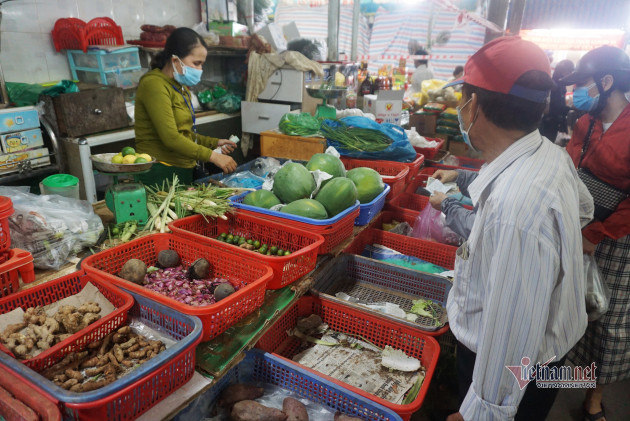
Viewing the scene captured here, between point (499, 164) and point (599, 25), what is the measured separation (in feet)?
43.0

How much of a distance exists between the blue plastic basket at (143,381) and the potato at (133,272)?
0.82 ft

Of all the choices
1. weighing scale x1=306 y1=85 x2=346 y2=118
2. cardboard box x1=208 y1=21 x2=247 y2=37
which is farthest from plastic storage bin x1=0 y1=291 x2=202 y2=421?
cardboard box x1=208 y1=21 x2=247 y2=37

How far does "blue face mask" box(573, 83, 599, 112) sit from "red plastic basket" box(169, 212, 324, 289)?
6.52 feet

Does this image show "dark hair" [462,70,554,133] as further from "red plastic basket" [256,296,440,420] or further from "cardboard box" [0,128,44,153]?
"cardboard box" [0,128,44,153]

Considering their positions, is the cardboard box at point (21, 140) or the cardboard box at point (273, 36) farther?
the cardboard box at point (273, 36)

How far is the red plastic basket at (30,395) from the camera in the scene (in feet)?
3.02

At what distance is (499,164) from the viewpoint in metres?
1.32

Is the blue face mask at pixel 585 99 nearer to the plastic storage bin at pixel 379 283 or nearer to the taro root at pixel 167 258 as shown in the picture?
the plastic storage bin at pixel 379 283

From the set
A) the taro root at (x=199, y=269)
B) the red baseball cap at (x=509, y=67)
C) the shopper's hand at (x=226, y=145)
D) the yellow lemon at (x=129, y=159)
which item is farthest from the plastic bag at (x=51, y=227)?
the red baseball cap at (x=509, y=67)

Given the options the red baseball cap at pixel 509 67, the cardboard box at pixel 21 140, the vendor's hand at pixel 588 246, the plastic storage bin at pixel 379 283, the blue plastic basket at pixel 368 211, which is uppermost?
the red baseball cap at pixel 509 67

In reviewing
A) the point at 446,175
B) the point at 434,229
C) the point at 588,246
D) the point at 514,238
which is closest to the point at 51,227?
the point at 514,238

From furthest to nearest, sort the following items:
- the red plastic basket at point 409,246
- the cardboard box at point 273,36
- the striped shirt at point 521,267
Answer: the cardboard box at point 273,36 → the red plastic basket at point 409,246 → the striped shirt at point 521,267

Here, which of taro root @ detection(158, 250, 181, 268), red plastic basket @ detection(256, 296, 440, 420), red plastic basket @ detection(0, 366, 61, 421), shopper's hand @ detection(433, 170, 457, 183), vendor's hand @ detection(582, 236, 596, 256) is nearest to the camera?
red plastic basket @ detection(0, 366, 61, 421)

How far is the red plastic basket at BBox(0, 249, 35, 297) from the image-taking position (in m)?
1.45
